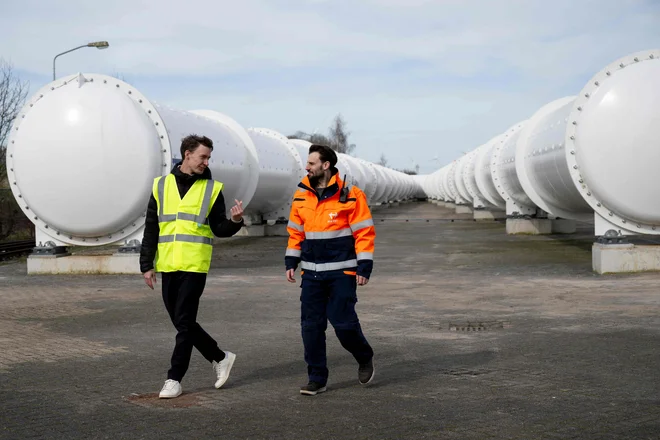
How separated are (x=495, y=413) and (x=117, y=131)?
27.8 feet

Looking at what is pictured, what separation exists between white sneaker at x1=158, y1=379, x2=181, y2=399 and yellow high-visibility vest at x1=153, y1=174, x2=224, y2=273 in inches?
29.1

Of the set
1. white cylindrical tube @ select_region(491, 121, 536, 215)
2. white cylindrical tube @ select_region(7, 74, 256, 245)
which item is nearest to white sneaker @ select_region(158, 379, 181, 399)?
white cylindrical tube @ select_region(7, 74, 256, 245)

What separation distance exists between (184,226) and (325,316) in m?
1.13

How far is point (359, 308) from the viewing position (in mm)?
9031

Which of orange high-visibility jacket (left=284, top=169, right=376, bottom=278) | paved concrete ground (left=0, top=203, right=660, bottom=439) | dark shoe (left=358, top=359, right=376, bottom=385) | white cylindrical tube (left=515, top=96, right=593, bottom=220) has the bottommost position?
paved concrete ground (left=0, top=203, right=660, bottom=439)

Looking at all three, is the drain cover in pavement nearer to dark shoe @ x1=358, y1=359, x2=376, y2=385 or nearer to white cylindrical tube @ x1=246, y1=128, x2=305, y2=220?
dark shoe @ x1=358, y1=359, x2=376, y2=385

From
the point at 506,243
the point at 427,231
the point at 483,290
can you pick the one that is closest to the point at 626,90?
the point at 483,290

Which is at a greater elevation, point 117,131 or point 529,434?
point 117,131

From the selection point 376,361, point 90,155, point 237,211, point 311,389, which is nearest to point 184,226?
point 237,211

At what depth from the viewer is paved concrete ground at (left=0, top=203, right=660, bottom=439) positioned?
4.66m

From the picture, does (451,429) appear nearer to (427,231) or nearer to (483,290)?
(483,290)

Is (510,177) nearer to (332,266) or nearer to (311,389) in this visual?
(332,266)

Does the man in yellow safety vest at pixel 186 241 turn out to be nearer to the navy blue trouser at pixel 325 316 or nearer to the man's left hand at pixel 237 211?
the man's left hand at pixel 237 211

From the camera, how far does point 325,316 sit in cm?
549
